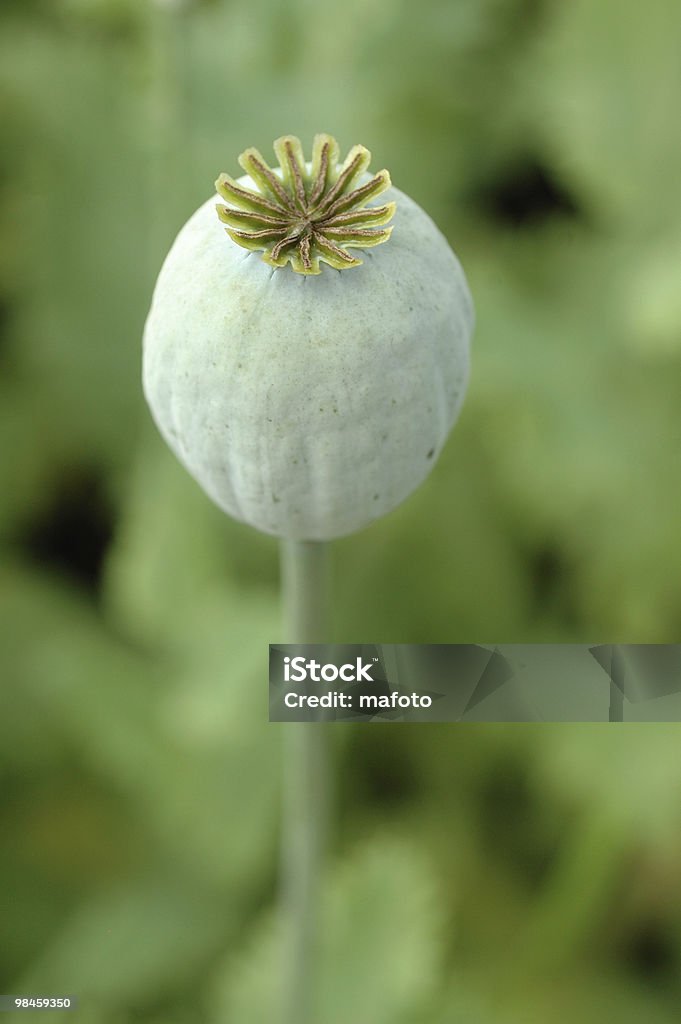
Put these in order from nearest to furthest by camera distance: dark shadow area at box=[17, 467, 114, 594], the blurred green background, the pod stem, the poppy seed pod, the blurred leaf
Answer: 1. the poppy seed pod
2. the pod stem
3. the blurred leaf
4. the blurred green background
5. dark shadow area at box=[17, 467, 114, 594]

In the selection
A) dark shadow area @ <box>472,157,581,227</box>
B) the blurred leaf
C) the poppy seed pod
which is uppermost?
dark shadow area @ <box>472,157,581,227</box>

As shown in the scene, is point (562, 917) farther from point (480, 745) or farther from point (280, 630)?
point (280, 630)

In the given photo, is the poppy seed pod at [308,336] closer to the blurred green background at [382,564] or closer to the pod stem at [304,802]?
the pod stem at [304,802]

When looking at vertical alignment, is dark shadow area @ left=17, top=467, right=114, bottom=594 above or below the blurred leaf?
above

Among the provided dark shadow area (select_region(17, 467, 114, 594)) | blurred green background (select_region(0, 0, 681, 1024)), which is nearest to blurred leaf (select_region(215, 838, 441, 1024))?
blurred green background (select_region(0, 0, 681, 1024))

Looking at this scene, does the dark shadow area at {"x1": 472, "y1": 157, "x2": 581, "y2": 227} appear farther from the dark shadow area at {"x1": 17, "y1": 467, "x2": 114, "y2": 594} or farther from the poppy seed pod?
the poppy seed pod

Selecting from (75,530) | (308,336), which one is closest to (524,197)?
(75,530)

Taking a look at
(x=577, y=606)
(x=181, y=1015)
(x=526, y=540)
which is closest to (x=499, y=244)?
(x=526, y=540)
